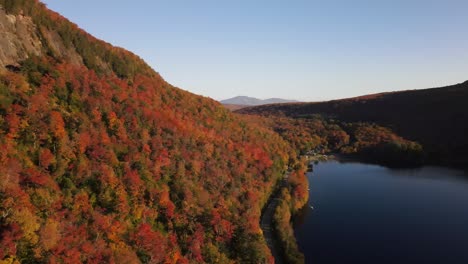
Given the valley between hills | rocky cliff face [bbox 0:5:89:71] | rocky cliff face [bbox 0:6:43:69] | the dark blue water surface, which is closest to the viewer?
the valley between hills

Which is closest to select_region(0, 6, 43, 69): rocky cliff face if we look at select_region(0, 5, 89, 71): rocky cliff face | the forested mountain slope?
select_region(0, 5, 89, 71): rocky cliff face

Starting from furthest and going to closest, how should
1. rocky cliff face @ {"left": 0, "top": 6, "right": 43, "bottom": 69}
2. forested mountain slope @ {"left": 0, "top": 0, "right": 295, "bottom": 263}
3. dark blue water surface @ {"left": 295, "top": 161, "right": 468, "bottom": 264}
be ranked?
dark blue water surface @ {"left": 295, "top": 161, "right": 468, "bottom": 264} → rocky cliff face @ {"left": 0, "top": 6, "right": 43, "bottom": 69} → forested mountain slope @ {"left": 0, "top": 0, "right": 295, "bottom": 263}

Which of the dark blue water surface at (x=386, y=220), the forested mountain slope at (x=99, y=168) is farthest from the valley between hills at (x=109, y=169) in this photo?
the dark blue water surface at (x=386, y=220)

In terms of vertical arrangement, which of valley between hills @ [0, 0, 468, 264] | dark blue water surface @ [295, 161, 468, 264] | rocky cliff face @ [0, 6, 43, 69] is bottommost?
dark blue water surface @ [295, 161, 468, 264]

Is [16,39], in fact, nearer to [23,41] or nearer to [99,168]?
[23,41]

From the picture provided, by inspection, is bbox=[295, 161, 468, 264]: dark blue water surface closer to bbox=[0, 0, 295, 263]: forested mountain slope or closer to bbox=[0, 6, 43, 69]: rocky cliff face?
bbox=[0, 0, 295, 263]: forested mountain slope

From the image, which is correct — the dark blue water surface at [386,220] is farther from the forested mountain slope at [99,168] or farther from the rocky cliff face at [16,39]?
the rocky cliff face at [16,39]
